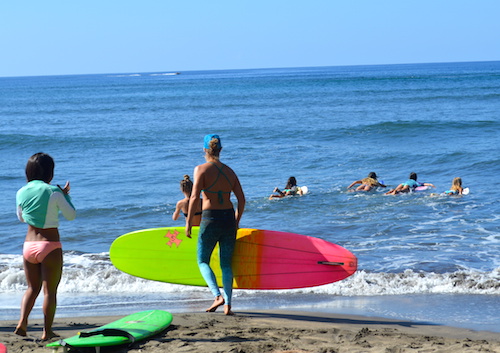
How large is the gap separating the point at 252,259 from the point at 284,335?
151 cm

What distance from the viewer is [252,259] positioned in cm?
A: 619

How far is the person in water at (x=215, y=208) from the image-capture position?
5.30 meters

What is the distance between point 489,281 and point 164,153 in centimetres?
1625

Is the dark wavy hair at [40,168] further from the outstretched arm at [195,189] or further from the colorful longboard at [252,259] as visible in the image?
the colorful longboard at [252,259]

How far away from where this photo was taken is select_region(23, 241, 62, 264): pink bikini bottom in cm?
441

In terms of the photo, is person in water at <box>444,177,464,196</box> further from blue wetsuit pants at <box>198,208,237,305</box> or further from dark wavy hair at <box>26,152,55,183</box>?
dark wavy hair at <box>26,152,55,183</box>

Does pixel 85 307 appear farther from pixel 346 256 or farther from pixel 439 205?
pixel 439 205

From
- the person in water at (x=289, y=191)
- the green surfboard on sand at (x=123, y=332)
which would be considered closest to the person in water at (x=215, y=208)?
the green surfboard on sand at (x=123, y=332)

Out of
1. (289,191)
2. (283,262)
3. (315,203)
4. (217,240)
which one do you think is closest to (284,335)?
(217,240)

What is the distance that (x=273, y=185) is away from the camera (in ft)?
51.0

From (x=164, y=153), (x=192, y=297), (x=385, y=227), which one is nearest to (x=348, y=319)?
(x=192, y=297)

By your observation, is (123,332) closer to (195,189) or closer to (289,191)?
(195,189)

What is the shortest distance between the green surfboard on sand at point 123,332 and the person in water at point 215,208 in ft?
2.14

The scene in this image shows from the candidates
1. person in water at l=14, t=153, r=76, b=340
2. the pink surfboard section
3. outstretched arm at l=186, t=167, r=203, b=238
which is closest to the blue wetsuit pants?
outstretched arm at l=186, t=167, r=203, b=238
